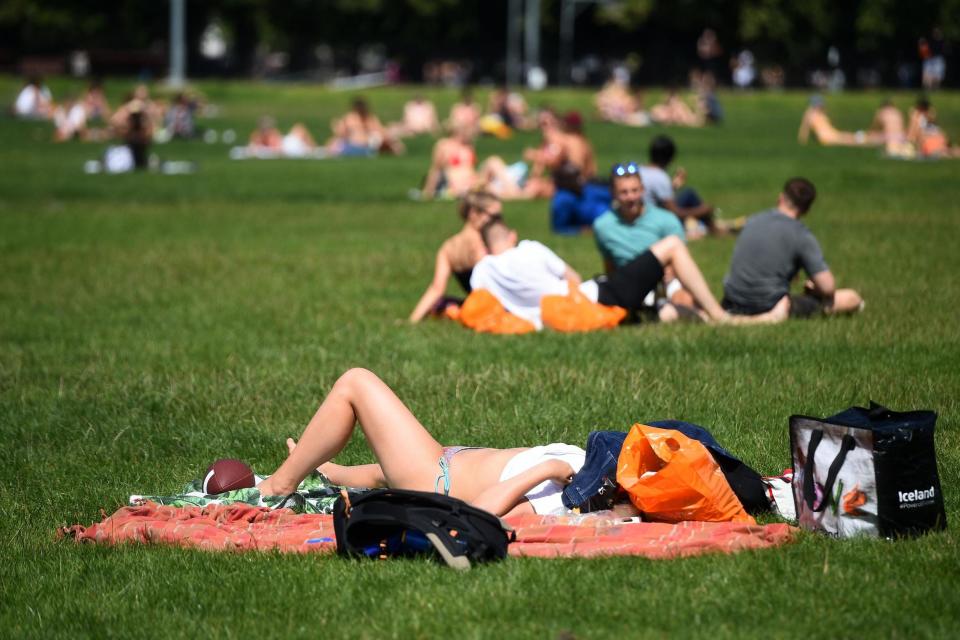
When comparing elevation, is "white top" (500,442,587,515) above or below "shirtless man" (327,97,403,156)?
above

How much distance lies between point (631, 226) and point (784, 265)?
59.6 inches

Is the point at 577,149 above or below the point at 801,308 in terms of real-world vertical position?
above

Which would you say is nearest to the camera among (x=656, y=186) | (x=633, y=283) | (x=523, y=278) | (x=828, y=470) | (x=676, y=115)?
(x=828, y=470)

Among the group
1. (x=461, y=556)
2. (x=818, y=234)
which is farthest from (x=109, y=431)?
(x=818, y=234)

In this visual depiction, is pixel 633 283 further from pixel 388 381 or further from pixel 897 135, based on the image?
pixel 897 135

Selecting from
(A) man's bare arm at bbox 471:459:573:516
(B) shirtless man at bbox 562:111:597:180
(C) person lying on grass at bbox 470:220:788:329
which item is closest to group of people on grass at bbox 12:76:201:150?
(B) shirtless man at bbox 562:111:597:180

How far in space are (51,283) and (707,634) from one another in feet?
38.1

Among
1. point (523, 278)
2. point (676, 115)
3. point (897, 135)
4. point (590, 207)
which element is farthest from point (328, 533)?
point (676, 115)

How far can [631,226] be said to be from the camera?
12.3m

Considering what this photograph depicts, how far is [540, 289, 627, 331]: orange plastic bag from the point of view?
37.2ft

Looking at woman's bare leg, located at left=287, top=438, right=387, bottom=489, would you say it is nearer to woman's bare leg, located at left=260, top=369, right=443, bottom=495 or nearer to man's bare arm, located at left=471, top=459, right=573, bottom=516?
woman's bare leg, located at left=260, top=369, right=443, bottom=495

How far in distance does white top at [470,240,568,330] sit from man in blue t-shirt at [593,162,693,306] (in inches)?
26.7

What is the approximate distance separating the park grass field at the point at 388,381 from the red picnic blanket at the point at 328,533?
0.13 metres

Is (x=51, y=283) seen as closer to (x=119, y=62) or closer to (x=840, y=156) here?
(x=840, y=156)
